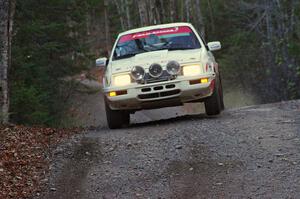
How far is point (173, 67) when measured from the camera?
9.62 m

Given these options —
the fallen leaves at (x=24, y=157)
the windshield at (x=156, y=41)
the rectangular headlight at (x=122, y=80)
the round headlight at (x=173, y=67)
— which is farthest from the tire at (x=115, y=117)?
the round headlight at (x=173, y=67)

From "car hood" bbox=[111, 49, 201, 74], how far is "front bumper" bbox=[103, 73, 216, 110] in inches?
12.9

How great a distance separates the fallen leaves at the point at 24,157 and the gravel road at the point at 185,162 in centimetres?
21

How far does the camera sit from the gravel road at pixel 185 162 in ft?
18.8

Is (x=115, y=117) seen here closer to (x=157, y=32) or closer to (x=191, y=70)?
(x=191, y=70)

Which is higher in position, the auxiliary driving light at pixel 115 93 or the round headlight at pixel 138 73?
the round headlight at pixel 138 73

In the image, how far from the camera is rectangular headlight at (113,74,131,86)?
9.79 meters

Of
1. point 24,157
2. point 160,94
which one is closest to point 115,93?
point 160,94

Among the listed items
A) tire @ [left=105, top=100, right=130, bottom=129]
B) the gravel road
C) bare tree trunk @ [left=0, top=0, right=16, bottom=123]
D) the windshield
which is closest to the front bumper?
tire @ [left=105, top=100, right=130, bottom=129]

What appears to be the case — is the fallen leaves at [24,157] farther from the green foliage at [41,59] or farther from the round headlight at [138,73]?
the green foliage at [41,59]

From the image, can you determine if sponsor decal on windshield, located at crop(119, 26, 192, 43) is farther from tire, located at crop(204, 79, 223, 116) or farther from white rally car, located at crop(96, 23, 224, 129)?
tire, located at crop(204, 79, 223, 116)

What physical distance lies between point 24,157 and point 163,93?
10.0ft

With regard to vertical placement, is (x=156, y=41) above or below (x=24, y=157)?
above

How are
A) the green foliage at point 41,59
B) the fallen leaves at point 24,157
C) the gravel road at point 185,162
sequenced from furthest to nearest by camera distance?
the green foliage at point 41,59 → the fallen leaves at point 24,157 → the gravel road at point 185,162
